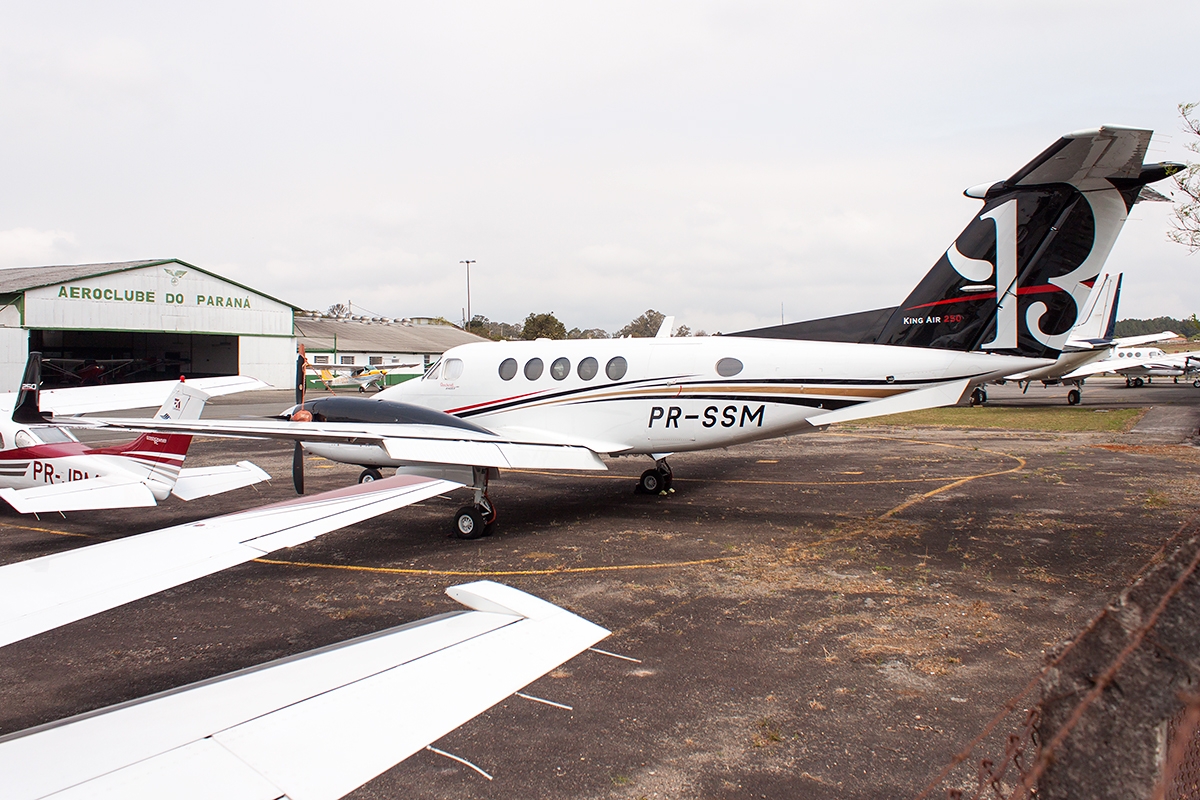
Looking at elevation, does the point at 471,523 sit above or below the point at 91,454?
below

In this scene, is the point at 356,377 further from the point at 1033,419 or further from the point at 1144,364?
the point at 1144,364

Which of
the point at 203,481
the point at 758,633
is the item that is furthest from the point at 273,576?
the point at 758,633

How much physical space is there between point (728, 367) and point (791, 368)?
1.02m

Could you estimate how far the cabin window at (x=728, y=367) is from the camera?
38.0 feet

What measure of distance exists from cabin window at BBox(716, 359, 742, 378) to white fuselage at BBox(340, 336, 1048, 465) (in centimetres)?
2

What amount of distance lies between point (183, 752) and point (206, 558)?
239 cm

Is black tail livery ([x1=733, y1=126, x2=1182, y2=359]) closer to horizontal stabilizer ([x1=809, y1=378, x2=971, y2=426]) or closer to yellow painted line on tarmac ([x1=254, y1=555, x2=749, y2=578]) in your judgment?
horizontal stabilizer ([x1=809, y1=378, x2=971, y2=426])

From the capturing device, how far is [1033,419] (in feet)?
94.2

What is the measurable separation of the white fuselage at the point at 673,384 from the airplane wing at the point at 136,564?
667 centimetres

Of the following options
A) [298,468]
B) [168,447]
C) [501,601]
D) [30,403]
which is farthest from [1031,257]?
[30,403]

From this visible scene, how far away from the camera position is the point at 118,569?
396cm

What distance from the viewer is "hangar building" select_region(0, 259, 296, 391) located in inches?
1550

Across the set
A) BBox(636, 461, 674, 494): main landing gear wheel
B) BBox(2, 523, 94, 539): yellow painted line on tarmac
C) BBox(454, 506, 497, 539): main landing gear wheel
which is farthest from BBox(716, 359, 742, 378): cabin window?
BBox(2, 523, 94, 539): yellow painted line on tarmac

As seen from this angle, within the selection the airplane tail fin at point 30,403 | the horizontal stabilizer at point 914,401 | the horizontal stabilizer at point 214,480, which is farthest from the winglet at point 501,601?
the airplane tail fin at point 30,403
